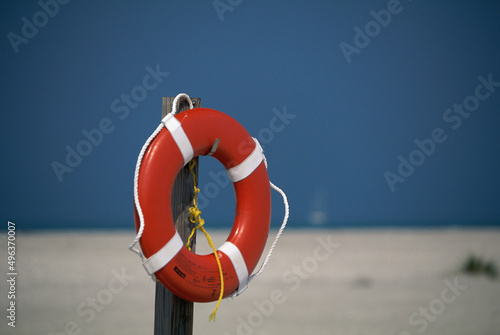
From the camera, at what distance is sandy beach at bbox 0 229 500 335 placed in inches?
102

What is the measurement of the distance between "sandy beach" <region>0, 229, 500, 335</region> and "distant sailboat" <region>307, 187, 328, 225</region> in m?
0.35

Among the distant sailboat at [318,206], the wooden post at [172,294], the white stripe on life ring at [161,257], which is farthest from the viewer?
the distant sailboat at [318,206]

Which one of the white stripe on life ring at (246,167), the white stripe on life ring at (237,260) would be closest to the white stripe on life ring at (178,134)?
the white stripe on life ring at (246,167)

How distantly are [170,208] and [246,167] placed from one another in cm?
31

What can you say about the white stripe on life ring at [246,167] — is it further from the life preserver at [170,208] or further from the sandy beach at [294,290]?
the sandy beach at [294,290]

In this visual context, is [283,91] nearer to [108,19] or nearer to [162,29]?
[162,29]

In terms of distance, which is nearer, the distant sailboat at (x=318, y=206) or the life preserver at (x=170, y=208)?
the life preserver at (x=170, y=208)

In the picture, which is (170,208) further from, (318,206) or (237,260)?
(318,206)

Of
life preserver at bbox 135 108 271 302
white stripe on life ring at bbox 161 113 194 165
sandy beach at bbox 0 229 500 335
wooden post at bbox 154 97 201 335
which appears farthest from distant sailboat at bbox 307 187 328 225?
white stripe on life ring at bbox 161 113 194 165

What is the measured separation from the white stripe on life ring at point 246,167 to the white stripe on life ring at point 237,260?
0.23 meters

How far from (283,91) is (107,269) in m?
2.34

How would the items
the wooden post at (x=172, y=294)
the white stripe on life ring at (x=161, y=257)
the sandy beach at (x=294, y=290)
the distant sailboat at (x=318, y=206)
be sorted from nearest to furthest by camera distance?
the white stripe on life ring at (x=161, y=257)
the wooden post at (x=172, y=294)
the sandy beach at (x=294, y=290)
the distant sailboat at (x=318, y=206)

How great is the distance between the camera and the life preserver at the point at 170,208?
1418mm

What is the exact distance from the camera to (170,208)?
1.46 m
